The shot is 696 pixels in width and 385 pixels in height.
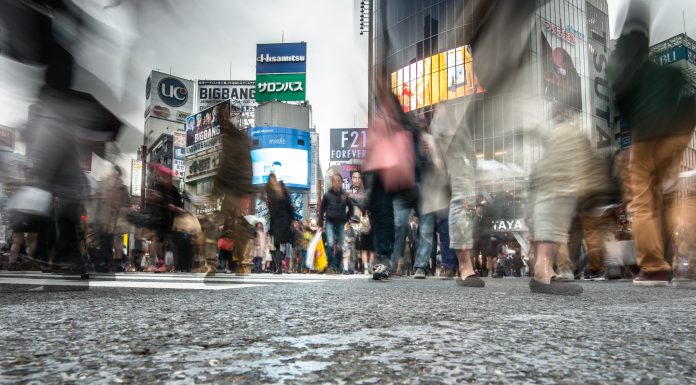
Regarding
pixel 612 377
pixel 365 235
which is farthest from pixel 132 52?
pixel 365 235

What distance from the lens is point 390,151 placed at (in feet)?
21.8

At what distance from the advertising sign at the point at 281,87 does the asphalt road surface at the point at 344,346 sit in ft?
211

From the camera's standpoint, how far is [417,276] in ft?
22.3

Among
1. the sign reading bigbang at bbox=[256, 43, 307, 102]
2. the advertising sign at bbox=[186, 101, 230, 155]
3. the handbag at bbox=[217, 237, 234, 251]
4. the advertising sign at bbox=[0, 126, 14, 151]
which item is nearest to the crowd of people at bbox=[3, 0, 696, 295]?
the advertising sign at bbox=[0, 126, 14, 151]

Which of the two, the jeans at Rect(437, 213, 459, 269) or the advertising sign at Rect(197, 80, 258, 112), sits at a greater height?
the advertising sign at Rect(197, 80, 258, 112)

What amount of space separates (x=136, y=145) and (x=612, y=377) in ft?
11.8

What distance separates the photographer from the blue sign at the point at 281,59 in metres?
66.2

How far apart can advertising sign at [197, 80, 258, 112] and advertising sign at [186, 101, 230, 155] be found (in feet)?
44.3

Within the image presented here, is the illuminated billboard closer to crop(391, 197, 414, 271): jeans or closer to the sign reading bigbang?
the sign reading bigbang

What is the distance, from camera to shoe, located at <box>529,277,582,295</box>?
3.26m

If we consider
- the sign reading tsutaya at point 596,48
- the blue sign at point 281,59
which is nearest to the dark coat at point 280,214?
the sign reading tsutaya at point 596,48

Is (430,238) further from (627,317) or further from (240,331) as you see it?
(240,331)

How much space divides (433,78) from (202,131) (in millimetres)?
31379

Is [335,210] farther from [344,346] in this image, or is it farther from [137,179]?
[137,179]
